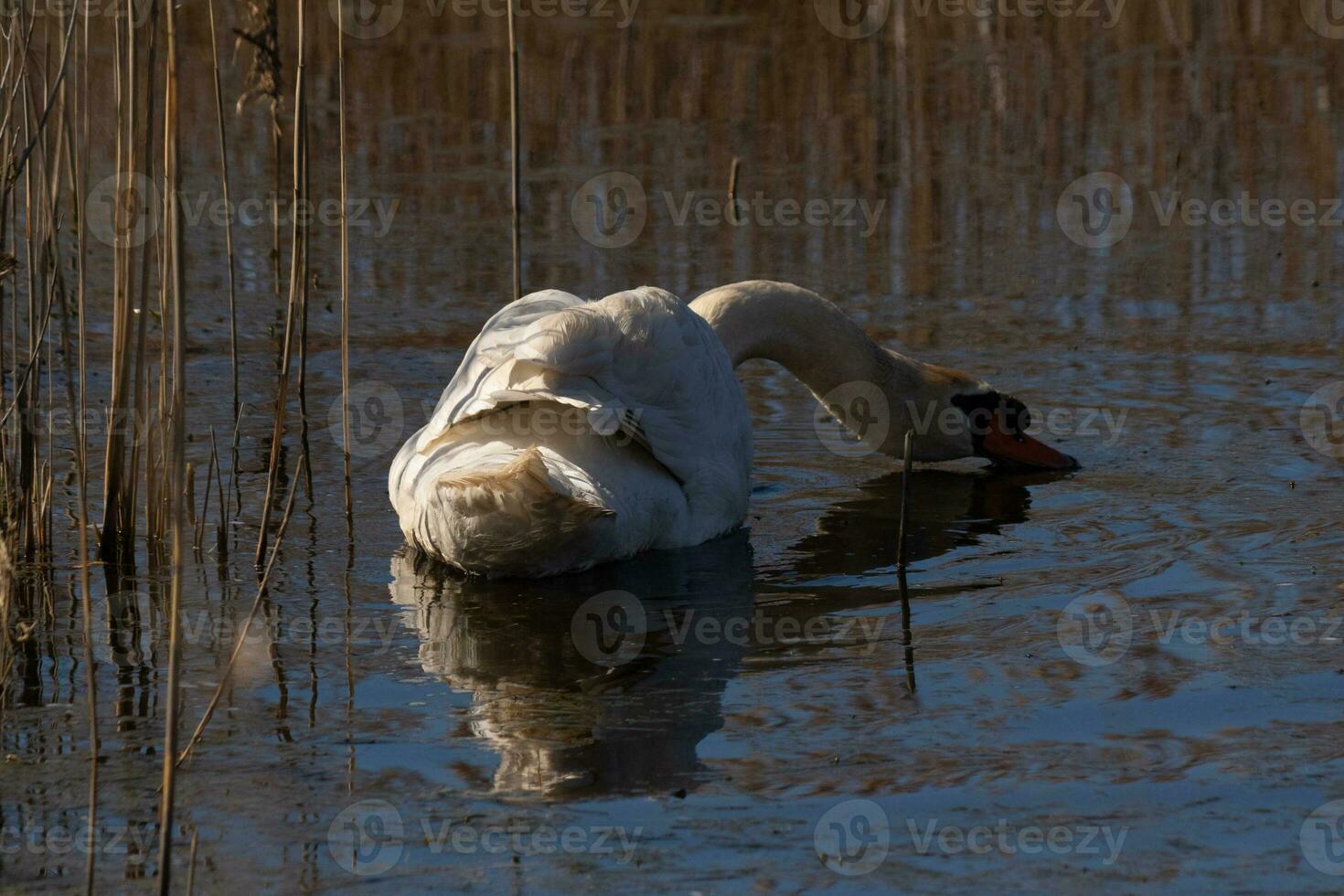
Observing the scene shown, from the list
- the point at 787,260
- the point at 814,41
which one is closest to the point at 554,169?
the point at 787,260

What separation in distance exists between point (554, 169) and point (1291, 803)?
966 cm

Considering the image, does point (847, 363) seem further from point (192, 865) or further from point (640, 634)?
point (192, 865)

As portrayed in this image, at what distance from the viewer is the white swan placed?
19.0ft

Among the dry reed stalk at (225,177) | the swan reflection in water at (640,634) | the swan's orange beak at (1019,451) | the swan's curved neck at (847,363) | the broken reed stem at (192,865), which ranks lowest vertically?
the broken reed stem at (192,865)

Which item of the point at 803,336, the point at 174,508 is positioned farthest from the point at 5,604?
the point at 803,336

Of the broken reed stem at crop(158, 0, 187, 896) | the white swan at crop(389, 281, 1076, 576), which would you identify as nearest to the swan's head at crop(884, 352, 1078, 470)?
the white swan at crop(389, 281, 1076, 576)

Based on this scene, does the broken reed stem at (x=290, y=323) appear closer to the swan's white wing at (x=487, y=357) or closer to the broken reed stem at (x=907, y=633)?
the swan's white wing at (x=487, y=357)

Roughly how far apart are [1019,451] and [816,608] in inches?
92.3

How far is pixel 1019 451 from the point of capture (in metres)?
8.05

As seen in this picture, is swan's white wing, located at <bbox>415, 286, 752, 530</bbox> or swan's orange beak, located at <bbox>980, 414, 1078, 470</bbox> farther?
swan's orange beak, located at <bbox>980, 414, 1078, 470</bbox>

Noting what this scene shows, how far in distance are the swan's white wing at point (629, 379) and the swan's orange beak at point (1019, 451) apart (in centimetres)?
152

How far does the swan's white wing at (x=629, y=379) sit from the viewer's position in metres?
6.21

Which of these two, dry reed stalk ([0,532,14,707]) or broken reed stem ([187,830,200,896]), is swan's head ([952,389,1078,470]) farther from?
broken reed stem ([187,830,200,896])

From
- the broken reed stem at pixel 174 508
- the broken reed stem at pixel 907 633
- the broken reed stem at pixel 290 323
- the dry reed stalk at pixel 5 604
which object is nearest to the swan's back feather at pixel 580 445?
the broken reed stem at pixel 290 323
